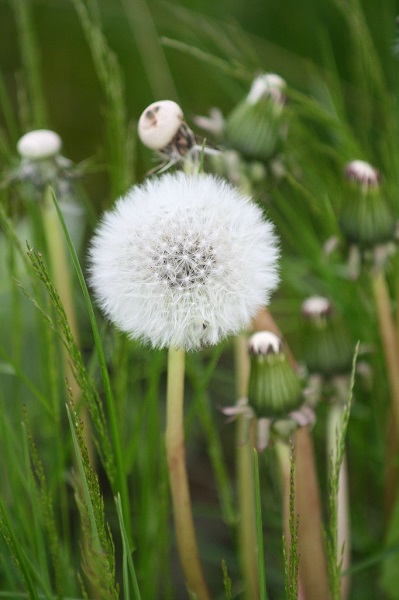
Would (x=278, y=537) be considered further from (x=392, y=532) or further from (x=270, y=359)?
(x=270, y=359)

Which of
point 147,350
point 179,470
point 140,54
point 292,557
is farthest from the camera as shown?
point 140,54

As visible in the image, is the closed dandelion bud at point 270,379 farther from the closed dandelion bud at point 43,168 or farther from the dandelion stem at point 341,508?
the closed dandelion bud at point 43,168

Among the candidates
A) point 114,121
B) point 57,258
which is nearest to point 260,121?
point 114,121

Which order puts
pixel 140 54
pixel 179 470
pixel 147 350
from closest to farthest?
pixel 179 470 < pixel 147 350 < pixel 140 54

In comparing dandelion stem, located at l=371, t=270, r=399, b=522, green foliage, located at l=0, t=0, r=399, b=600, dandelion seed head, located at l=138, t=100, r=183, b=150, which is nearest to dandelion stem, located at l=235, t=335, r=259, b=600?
green foliage, located at l=0, t=0, r=399, b=600

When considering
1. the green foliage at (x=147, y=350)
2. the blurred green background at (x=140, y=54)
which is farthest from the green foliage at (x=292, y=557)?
the blurred green background at (x=140, y=54)

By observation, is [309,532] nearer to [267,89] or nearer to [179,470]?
[179,470]
